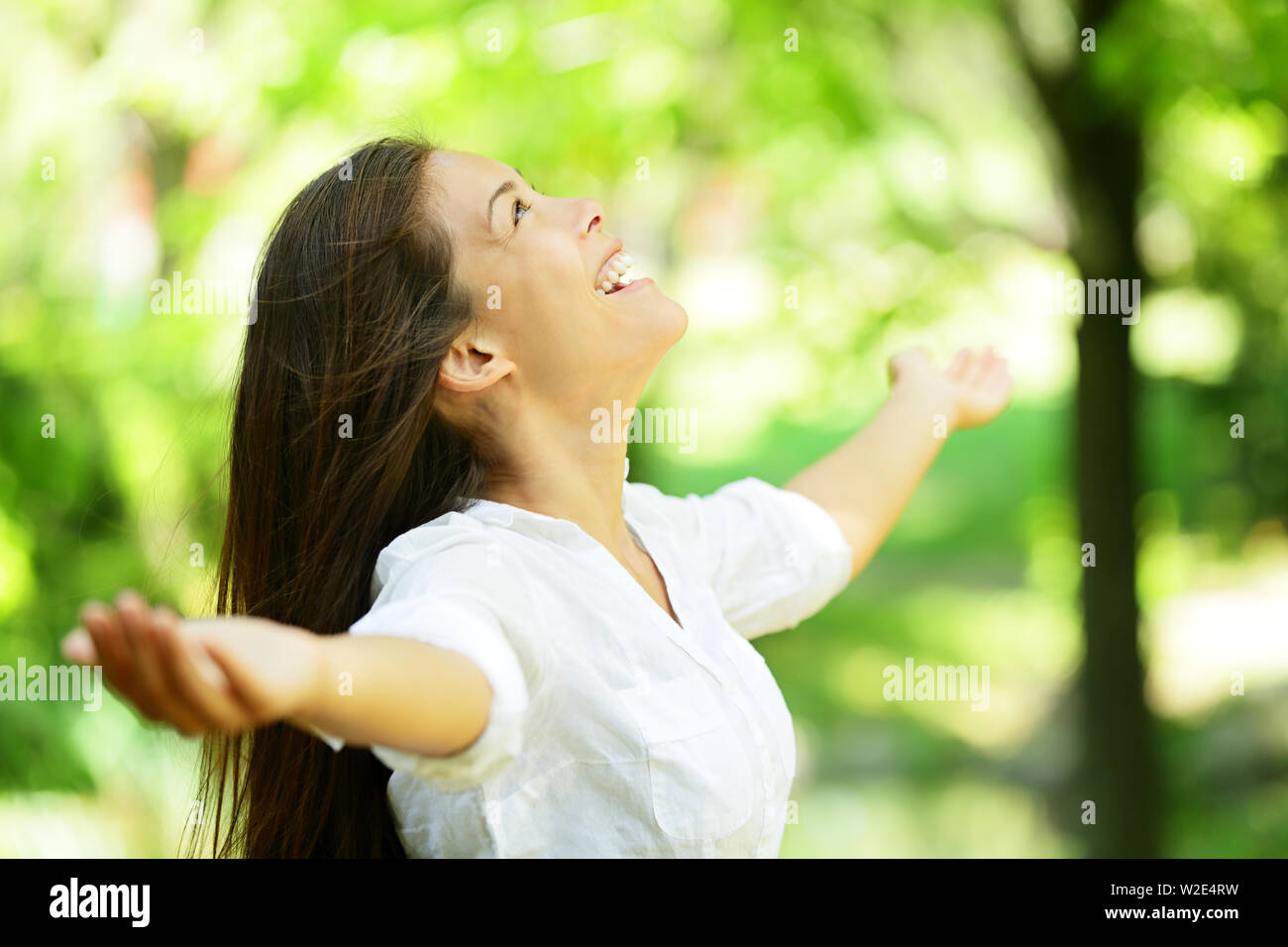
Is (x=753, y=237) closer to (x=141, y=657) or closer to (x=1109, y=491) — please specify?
(x=1109, y=491)

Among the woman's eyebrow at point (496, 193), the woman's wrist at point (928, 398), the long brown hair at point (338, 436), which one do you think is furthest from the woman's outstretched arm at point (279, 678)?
the woman's wrist at point (928, 398)

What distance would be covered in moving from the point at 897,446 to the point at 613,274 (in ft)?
2.04

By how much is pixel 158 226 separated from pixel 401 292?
2.51 m

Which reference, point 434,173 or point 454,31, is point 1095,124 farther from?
point 434,173

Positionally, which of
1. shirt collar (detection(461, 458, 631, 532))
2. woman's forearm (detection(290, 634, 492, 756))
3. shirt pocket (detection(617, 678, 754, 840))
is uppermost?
shirt collar (detection(461, 458, 631, 532))

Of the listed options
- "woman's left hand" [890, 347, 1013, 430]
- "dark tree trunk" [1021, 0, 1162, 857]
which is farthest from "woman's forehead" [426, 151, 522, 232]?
"dark tree trunk" [1021, 0, 1162, 857]

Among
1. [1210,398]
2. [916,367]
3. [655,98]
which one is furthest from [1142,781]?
[655,98]

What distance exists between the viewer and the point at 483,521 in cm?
133

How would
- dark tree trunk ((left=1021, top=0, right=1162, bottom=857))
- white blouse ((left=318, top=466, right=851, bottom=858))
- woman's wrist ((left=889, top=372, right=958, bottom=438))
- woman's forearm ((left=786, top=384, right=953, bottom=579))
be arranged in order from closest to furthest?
white blouse ((left=318, top=466, right=851, bottom=858)), woman's forearm ((left=786, top=384, right=953, bottom=579)), woman's wrist ((left=889, top=372, right=958, bottom=438)), dark tree trunk ((left=1021, top=0, right=1162, bottom=857))

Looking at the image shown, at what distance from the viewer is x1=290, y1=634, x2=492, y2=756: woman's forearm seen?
0.88 metres

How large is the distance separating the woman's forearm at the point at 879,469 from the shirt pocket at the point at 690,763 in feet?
1.78

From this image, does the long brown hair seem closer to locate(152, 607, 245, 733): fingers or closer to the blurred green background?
locate(152, 607, 245, 733): fingers

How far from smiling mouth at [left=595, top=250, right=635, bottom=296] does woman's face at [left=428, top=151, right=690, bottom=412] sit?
0.8 inches

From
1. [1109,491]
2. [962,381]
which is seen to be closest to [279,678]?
[962,381]
